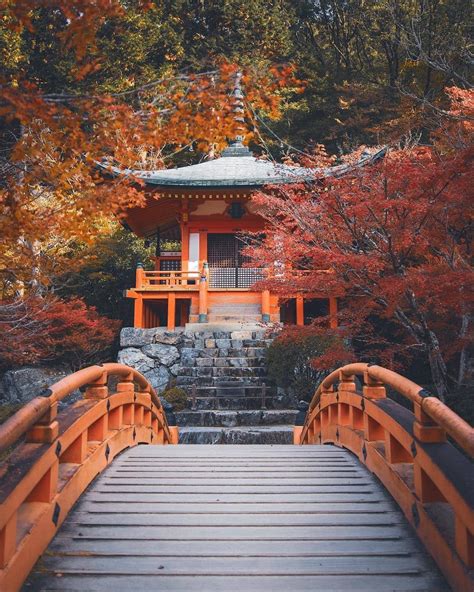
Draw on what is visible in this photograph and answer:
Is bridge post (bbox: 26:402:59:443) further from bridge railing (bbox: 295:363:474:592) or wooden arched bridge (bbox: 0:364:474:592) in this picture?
bridge railing (bbox: 295:363:474:592)

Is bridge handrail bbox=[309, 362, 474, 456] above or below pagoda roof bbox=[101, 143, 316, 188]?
below

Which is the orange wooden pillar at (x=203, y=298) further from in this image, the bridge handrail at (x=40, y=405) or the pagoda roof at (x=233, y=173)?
the bridge handrail at (x=40, y=405)

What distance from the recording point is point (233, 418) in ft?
33.7

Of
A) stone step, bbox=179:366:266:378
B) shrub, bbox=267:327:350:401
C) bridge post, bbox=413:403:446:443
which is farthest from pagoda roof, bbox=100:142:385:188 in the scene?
bridge post, bbox=413:403:446:443

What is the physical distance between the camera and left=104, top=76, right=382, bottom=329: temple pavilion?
586 inches

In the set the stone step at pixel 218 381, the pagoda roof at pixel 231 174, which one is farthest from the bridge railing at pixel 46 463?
the pagoda roof at pixel 231 174

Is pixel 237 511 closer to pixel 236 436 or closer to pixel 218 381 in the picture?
pixel 236 436

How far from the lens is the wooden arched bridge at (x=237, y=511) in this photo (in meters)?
2.43

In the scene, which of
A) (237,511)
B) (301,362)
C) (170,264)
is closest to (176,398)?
(301,362)

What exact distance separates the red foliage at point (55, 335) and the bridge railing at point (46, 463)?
7615 millimetres

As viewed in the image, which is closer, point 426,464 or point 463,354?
point 426,464

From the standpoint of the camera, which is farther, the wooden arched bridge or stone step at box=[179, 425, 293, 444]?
stone step at box=[179, 425, 293, 444]

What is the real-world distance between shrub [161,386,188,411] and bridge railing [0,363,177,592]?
620 cm

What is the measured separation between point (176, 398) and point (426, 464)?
8.61 m
